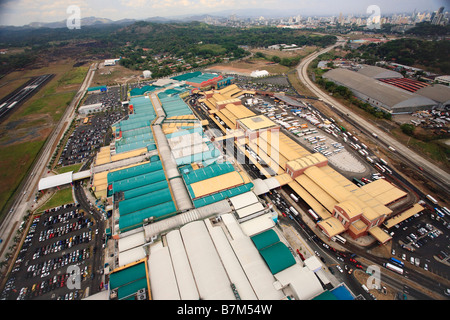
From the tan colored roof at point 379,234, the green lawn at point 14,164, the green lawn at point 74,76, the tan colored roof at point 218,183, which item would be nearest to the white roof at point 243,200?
the tan colored roof at point 218,183

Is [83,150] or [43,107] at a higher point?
[43,107]

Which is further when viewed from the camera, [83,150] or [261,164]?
[83,150]

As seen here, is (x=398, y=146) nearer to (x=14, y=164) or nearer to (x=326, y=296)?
(x=326, y=296)

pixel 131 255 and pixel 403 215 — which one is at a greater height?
pixel 403 215

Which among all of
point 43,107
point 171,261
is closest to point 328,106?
point 171,261

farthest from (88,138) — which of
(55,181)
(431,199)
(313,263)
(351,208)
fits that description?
(431,199)

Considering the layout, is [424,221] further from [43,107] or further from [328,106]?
[43,107]

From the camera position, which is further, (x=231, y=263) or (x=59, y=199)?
(x=59, y=199)

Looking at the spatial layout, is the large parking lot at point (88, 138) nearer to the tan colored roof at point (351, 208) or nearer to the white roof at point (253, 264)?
the white roof at point (253, 264)
